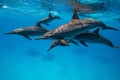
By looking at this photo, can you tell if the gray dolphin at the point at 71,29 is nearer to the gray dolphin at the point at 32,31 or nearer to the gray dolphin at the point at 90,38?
the gray dolphin at the point at 90,38

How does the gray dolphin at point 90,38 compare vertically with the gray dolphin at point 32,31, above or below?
above

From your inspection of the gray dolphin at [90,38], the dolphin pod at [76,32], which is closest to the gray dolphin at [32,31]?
the dolphin pod at [76,32]

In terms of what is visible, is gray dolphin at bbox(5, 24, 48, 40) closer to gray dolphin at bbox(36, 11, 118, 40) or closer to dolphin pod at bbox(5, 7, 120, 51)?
dolphin pod at bbox(5, 7, 120, 51)

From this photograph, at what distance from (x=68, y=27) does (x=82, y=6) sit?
17.9 m

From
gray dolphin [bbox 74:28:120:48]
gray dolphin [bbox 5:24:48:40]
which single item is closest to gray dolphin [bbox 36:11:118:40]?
gray dolphin [bbox 74:28:120:48]

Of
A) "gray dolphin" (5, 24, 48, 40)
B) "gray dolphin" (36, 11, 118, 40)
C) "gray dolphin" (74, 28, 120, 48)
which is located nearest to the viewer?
"gray dolphin" (36, 11, 118, 40)

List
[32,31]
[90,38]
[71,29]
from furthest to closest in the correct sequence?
1. [32,31]
2. [90,38]
3. [71,29]

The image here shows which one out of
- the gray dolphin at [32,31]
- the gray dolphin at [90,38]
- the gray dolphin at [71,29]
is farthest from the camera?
the gray dolphin at [32,31]

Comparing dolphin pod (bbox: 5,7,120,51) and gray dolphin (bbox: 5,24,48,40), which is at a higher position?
dolphin pod (bbox: 5,7,120,51)

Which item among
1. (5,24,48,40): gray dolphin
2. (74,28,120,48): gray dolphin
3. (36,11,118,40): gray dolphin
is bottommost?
(5,24,48,40): gray dolphin

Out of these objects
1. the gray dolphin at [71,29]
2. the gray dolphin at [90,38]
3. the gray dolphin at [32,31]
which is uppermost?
the gray dolphin at [71,29]

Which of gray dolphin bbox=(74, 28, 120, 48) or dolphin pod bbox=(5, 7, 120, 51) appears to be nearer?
dolphin pod bbox=(5, 7, 120, 51)

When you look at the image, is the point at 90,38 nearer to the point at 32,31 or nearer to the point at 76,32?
the point at 76,32

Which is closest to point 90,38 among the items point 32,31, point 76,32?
point 76,32
